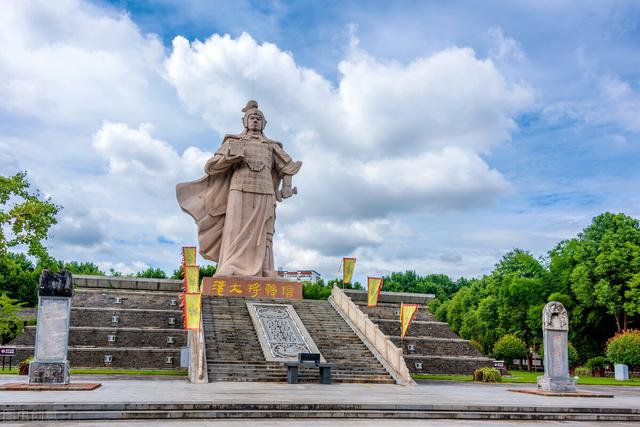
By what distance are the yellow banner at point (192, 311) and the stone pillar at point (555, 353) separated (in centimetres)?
1122

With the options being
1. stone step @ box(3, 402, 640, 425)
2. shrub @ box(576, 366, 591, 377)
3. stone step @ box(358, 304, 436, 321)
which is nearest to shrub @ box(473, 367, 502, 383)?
stone step @ box(358, 304, 436, 321)

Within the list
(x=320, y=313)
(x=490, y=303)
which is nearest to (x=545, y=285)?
(x=490, y=303)

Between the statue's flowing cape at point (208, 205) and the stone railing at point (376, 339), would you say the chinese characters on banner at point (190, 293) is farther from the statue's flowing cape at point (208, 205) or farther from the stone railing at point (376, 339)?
the stone railing at point (376, 339)

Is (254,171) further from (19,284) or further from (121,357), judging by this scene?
(19,284)

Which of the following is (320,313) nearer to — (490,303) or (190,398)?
(190,398)

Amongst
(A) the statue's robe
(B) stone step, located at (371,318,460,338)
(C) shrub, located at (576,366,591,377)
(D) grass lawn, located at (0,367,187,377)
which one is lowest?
(C) shrub, located at (576,366,591,377)

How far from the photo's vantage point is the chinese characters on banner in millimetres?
20941

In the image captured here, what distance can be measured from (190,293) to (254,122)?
Result: 12.5 meters

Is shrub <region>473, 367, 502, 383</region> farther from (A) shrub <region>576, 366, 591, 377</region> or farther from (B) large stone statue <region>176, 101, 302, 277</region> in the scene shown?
(A) shrub <region>576, 366, 591, 377</region>

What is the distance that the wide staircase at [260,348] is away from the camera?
66.3ft

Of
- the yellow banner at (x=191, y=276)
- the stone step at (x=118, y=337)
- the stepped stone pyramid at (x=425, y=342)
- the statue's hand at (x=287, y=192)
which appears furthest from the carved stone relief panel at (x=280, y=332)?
the statue's hand at (x=287, y=192)

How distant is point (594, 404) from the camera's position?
15.2 meters

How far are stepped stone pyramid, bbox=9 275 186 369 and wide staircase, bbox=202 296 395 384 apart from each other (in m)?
2.15

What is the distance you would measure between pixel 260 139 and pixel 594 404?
2043 centimetres
